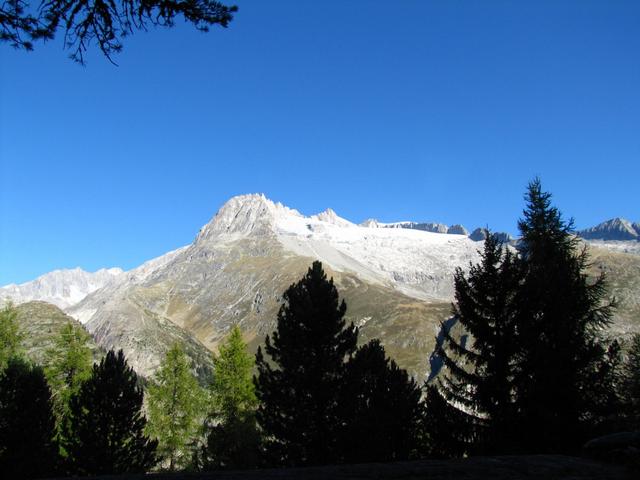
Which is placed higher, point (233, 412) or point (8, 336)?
point (8, 336)

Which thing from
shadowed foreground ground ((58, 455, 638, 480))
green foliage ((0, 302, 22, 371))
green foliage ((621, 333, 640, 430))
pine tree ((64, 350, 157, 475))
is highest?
green foliage ((0, 302, 22, 371))

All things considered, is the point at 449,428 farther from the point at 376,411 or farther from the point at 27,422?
the point at 27,422

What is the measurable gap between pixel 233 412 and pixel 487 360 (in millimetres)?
20578

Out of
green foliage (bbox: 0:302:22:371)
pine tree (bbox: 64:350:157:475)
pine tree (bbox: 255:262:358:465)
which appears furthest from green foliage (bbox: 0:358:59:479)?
pine tree (bbox: 255:262:358:465)

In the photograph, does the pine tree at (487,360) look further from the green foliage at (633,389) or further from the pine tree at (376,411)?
the green foliage at (633,389)

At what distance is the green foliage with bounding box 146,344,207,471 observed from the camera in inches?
1318

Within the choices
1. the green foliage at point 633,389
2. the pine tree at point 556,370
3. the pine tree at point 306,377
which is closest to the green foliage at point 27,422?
the pine tree at point 306,377

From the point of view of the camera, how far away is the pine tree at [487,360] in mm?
18156

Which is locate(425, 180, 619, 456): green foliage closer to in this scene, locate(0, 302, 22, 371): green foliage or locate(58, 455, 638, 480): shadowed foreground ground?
locate(58, 455, 638, 480): shadowed foreground ground

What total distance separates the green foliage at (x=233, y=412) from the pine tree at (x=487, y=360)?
1582 cm

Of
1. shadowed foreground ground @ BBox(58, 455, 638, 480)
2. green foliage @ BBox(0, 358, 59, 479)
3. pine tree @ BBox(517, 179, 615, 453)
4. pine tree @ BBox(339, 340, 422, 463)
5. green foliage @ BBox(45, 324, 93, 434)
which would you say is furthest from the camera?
green foliage @ BBox(45, 324, 93, 434)

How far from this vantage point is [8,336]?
3409cm

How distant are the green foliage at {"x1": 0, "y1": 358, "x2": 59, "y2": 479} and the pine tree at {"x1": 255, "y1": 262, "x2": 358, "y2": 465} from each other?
13215 mm

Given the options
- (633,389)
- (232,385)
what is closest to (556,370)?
(633,389)
